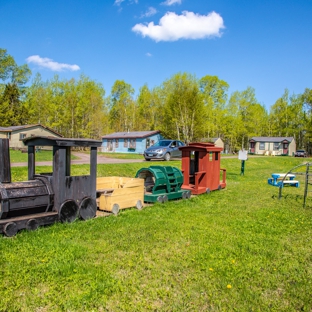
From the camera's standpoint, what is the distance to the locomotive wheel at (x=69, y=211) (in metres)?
5.73

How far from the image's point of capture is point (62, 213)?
571cm

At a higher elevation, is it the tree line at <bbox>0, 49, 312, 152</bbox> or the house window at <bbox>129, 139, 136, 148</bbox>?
the tree line at <bbox>0, 49, 312, 152</bbox>

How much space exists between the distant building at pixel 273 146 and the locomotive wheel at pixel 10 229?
198 ft

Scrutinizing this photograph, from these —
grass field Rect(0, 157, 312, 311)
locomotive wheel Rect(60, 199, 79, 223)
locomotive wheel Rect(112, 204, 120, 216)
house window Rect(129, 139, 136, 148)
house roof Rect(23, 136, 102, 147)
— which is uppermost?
house window Rect(129, 139, 136, 148)

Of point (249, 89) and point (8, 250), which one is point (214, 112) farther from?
point (8, 250)

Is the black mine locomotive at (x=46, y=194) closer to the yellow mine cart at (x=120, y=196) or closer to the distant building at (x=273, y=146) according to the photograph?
the yellow mine cart at (x=120, y=196)

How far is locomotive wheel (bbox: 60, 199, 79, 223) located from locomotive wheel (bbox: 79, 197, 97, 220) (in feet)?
0.51

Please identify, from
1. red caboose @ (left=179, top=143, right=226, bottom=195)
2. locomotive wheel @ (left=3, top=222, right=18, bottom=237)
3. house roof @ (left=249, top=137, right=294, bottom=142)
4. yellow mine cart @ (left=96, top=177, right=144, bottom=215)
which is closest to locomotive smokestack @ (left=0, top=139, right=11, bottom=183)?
locomotive wheel @ (left=3, top=222, right=18, bottom=237)

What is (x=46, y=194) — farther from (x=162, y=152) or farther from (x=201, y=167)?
(x=162, y=152)

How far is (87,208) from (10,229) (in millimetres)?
1665

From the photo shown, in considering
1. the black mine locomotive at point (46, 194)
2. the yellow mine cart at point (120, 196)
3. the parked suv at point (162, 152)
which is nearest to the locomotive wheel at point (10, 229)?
the black mine locomotive at point (46, 194)

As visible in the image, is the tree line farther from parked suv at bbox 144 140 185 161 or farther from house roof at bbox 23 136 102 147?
house roof at bbox 23 136 102 147

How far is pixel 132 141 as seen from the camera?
149 ft

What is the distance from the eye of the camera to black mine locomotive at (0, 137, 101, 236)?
5055 millimetres
